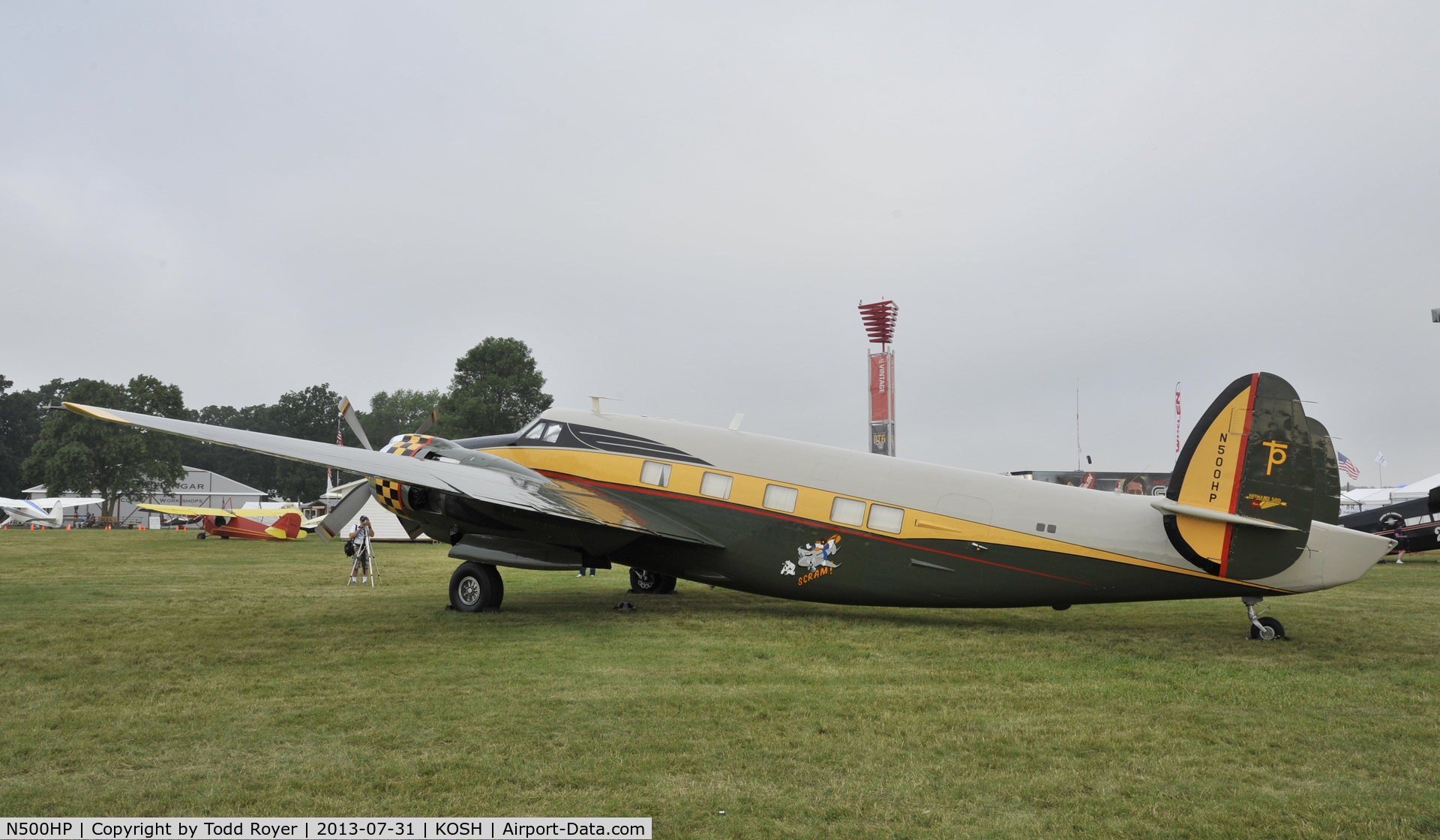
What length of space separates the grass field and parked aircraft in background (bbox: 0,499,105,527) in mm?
67889

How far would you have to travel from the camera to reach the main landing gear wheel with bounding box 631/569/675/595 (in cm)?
1655

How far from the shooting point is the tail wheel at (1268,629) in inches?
424

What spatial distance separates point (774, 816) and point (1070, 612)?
10.6 metres

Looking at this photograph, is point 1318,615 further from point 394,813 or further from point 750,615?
point 394,813

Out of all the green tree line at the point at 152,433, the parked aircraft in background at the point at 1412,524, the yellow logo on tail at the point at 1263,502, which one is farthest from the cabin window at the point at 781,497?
the green tree line at the point at 152,433

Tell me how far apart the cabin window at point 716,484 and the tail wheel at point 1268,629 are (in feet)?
25.1

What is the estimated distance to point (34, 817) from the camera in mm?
4461

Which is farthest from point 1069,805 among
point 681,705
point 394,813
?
point 394,813

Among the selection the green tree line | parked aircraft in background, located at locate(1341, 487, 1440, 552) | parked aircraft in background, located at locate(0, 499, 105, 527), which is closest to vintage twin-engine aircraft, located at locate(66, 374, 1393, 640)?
parked aircraft in background, located at locate(1341, 487, 1440, 552)

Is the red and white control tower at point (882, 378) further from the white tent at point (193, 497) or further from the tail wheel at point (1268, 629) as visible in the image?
the white tent at point (193, 497)

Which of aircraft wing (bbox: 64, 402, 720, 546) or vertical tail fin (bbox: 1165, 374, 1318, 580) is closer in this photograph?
vertical tail fin (bbox: 1165, 374, 1318, 580)

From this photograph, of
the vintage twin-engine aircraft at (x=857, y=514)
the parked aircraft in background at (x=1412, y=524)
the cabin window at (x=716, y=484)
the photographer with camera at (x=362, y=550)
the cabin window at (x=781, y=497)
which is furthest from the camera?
the parked aircraft in background at (x=1412, y=524)

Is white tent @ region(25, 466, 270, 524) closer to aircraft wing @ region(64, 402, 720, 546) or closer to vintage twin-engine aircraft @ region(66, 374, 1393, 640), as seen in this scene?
aircraft wing @ region(64, 402, 720, 546)

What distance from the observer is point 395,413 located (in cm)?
12444
